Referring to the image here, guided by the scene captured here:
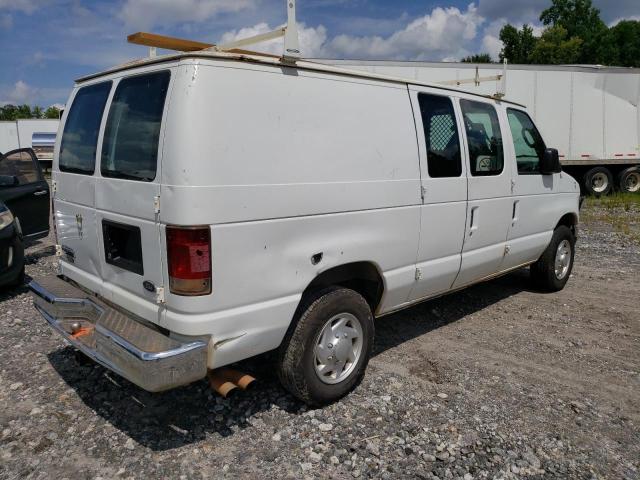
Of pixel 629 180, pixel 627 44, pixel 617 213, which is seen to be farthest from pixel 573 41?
pixel 617 213

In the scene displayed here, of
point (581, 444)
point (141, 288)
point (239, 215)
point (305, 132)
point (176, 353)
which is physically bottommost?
point (581, 444)

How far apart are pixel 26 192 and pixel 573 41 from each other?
156ft

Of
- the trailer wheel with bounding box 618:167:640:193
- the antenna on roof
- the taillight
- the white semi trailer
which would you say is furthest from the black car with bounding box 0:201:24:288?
the trailer wheel with bounding box 618:167:640:193

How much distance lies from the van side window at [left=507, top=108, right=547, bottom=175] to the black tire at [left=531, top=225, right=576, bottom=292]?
3.40 ft

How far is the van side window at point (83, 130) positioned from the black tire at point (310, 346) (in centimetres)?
168

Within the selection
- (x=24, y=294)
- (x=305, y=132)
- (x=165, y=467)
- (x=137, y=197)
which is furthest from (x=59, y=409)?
(x=24, y=294)

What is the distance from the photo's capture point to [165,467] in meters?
2.90

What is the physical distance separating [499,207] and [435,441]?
2417mm

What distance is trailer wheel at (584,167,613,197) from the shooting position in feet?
51.8

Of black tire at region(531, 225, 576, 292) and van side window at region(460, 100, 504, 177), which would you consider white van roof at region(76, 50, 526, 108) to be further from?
black tire at region(531, 225, 576, 292)

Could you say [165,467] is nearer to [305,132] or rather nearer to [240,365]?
[240,365]

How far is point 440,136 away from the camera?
4.09m

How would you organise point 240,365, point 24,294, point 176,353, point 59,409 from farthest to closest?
1. point 24,294
2. point 240,365
3. point 59,409
4. point 176,353

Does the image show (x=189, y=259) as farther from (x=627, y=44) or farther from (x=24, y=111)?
(x=24, y=111)
